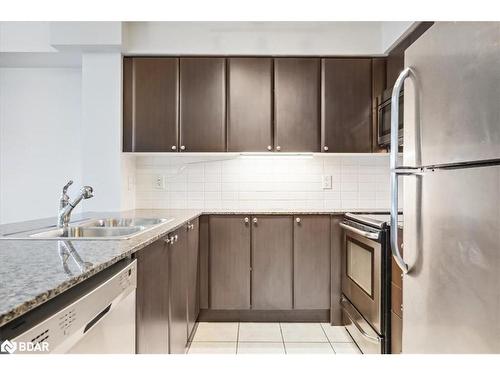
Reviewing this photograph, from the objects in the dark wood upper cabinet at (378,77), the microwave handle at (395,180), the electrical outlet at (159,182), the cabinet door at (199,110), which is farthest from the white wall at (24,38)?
the microwave handle at (395,180)

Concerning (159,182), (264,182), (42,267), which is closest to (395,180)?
(42,267)

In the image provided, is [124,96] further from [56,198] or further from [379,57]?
[379,57]

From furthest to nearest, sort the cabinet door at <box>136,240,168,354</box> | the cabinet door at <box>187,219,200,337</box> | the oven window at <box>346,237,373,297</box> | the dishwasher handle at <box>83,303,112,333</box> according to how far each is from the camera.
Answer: the cabinet door at <box>187,219,200,337</box>, the oven window at <box>346,237,373,297</box>, the cabinet door at <box>136,240,168,354</box>, the dishwasher handle at <box>83,303,112,333</box>

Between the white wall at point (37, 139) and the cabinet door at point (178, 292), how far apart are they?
1.64 m

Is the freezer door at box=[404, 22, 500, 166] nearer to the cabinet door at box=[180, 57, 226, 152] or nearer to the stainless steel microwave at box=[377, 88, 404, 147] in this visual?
the stainless steel microwave at box=[377, 88, 404, 147]

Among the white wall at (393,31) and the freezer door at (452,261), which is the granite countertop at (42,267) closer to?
the freezer door at (452,261)

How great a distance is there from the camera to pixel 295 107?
303 centimetres

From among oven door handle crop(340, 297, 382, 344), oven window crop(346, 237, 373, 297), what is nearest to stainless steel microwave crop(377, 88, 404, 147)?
oven window crop(346, 237, 373, 297)

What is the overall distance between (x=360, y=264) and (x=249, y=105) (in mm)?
1518

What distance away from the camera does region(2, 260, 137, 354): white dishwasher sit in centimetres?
72

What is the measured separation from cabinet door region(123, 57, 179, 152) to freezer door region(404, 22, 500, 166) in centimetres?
201

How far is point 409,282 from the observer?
4.64 feet

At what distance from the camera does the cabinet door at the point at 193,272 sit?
236 centimetres
